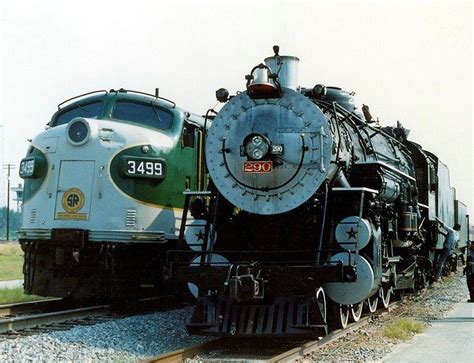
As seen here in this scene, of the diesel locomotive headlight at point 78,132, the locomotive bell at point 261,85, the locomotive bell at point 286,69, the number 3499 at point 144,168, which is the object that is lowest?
the number 3499 at point 144,168

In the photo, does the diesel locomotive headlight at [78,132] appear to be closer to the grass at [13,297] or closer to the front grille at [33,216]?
the front grille at [33,216]

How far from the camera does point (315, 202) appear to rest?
8.16m

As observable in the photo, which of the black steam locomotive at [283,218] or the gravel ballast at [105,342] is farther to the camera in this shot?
the black steam locomotive at [283,218]

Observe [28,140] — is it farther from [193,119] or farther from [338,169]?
[338,169]

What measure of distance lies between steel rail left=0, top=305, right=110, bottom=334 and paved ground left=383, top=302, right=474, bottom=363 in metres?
4.93

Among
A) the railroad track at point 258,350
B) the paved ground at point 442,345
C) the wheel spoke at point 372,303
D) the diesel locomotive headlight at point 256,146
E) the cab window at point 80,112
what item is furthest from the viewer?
the cab window at point 80,112

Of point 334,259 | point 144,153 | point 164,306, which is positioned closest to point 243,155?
point 334,259

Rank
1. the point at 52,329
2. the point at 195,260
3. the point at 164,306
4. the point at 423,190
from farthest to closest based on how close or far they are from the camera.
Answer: the point at 423,190
the point at 164,306
the point at 52,329
the point at 195,260

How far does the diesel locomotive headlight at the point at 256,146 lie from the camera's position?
7910mm

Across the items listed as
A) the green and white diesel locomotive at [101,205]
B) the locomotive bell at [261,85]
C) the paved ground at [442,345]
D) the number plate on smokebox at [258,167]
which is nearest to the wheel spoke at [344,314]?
the paved ground at [442,345]

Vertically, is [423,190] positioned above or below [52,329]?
above

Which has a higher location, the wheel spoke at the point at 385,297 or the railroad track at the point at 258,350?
the wheel spoke at the point at 385,297

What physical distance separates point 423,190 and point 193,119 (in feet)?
16.3

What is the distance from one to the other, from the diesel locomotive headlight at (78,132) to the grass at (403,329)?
17.9ft
